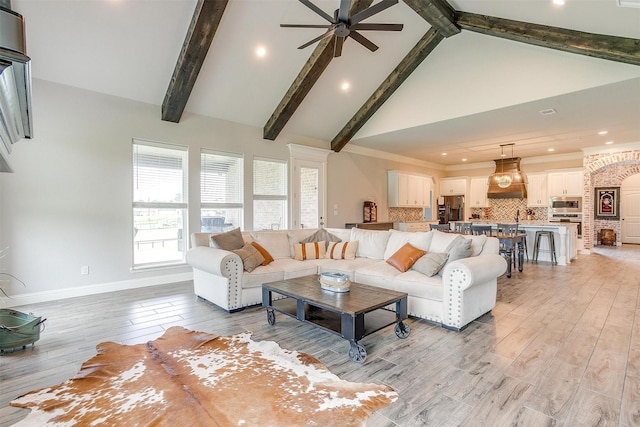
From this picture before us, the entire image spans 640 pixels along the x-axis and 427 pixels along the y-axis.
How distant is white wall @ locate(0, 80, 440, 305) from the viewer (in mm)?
4039

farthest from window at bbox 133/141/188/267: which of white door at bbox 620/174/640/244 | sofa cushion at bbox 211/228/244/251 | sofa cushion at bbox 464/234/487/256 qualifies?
white door at bbox 620/174/640/244

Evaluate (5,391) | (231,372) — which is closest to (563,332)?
(231,372)

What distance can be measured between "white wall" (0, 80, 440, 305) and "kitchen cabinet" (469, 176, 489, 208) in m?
9.17

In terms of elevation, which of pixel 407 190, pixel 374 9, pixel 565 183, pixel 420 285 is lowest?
pixel 420 285

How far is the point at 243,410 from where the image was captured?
1.87m

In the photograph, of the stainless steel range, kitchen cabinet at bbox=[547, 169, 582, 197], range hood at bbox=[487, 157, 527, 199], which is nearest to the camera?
kitchen cabinet at bbox=[547, 169, 582, 197]

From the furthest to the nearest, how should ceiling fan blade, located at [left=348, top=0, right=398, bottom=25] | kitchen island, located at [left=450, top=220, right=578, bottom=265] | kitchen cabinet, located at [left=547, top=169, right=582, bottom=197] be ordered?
1. kitchen cabinet, located at [left=547, top=169, right=582, bottom=197]
2. kitchen island, located at [left=450, top=220, right=578, bottom=265]
3. ceiling fan blade, located at [left=348, top=0, right=398, bottom=25]

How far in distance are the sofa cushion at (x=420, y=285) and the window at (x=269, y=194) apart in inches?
143

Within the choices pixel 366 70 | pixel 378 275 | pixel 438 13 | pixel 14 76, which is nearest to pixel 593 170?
pixel 438 13

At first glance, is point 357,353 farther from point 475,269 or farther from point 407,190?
point 407,190

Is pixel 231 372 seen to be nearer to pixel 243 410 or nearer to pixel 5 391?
pixel 243 410

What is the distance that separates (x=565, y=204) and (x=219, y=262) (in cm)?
986

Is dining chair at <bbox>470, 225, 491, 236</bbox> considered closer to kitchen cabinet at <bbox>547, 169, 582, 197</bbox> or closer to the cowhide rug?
kitchen cabinet at <bbox>547, 169, 582, 197</bbox>

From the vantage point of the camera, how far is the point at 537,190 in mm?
9484
